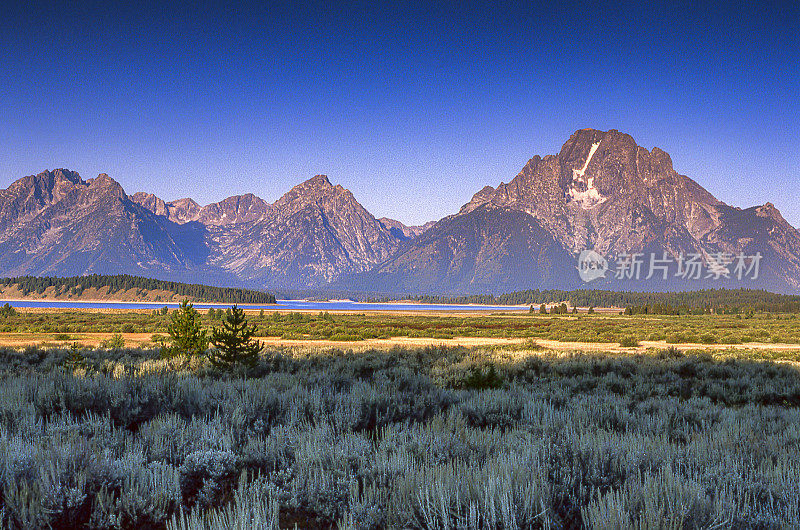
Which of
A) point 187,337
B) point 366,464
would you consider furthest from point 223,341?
point 366,464

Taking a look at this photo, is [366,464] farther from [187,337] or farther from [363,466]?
[187,337]

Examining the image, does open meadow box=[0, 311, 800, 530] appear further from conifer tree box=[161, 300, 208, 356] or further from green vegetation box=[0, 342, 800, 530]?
conifer tree box=[161, 300, 208, 356]

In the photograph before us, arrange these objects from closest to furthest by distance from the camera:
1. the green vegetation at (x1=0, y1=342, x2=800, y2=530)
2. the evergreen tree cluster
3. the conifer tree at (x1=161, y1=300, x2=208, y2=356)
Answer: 1. the green vegetation at (x1=0, y1=342, x2=800, y2=530)
2. the evergreen tree cluster
3. the conifer tree at (x1=161, y1=300, x2=208, y2=356)

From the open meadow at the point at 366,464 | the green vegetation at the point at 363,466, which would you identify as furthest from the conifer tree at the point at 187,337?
the green vegetation at the point at 363,466

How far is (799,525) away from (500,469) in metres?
2.14

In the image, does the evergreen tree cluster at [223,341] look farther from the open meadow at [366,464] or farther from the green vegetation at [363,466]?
the green vegetation at [363,466]


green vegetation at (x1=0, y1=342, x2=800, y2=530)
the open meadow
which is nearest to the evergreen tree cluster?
the open meadow

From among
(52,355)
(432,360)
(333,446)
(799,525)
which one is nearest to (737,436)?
(799,525)

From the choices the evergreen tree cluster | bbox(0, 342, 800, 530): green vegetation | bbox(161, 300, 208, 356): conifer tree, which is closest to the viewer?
bbox(0, 342, 800, 530): green vegetation

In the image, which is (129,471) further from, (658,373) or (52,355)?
(52,355)

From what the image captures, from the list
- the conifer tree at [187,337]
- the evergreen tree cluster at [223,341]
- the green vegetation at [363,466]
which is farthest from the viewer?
the conifer tree at [187,337]

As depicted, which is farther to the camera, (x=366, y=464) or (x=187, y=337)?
(x=187, y=337)

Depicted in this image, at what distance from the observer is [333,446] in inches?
198

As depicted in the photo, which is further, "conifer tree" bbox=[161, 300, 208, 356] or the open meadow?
"conifer tree" bbox=[161, 300, 208, 356]
